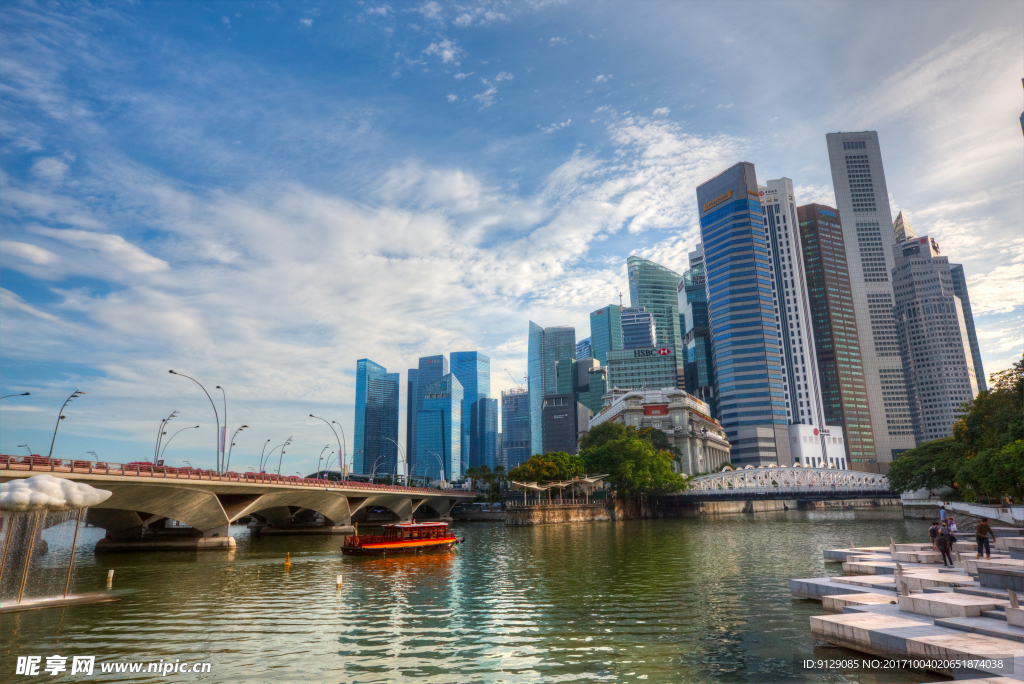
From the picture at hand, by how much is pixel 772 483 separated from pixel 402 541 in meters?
121

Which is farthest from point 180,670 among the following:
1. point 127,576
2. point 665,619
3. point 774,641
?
point 127,576

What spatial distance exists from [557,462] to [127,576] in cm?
8636

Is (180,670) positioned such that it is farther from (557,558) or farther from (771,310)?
(771,310)

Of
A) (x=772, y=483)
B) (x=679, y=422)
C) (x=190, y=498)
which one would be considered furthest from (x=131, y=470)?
(x=679, y=422)

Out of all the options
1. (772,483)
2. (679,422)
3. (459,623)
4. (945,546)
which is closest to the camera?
(459,623)

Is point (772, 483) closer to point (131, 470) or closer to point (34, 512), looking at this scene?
point (131, 470)

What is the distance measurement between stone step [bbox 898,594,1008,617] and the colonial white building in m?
157

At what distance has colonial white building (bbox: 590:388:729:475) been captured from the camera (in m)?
179

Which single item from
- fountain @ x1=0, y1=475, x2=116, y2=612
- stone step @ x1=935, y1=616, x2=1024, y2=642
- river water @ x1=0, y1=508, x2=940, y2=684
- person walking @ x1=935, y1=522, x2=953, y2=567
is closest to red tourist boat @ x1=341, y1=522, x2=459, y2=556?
river water @ x1=0, y1=508, x2=940, y2=684

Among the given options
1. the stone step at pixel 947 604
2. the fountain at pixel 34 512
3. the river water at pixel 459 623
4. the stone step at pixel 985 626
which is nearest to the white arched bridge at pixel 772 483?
the river water at pixel 459 623

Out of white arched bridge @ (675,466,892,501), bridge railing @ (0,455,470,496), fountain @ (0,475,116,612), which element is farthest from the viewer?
white arched bridge @ (675,466,892,501)

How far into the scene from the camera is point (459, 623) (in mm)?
24281

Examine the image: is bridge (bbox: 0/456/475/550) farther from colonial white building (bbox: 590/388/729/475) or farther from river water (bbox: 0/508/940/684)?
colonial white building (bbox: 590/388/729/475)

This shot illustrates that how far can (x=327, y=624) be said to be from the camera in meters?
24.5
